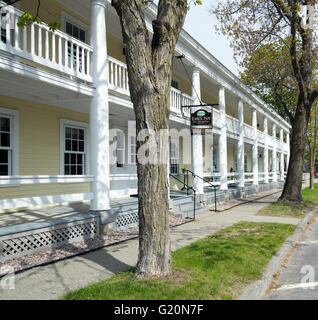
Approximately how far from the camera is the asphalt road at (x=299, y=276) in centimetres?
501

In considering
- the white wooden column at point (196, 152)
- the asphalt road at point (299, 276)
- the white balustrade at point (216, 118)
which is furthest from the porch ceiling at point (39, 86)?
the white balustrade at point (216, 118)

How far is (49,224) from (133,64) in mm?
3892

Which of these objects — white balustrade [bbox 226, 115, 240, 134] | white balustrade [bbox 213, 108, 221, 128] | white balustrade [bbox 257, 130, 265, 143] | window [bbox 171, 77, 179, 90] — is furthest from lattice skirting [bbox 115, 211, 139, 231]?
white balustrade [bbox 257, 130, 265, 143]

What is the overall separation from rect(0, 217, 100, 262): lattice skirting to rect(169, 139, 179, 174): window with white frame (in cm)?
961

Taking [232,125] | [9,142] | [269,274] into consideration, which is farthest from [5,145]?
[232,125]

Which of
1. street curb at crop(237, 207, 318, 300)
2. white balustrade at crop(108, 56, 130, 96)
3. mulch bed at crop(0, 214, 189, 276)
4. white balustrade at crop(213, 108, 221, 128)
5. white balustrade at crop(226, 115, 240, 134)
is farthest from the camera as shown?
white balustrade at crop(226, 115, 240, 134)

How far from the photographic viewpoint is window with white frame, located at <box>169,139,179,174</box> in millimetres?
17422

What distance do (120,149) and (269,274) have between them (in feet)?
26.9

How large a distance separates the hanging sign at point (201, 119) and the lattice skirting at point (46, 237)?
6.12 meters

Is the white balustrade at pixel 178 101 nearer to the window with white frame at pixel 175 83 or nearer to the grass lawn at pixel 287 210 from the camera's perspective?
the window with white frame at pixel 175 83

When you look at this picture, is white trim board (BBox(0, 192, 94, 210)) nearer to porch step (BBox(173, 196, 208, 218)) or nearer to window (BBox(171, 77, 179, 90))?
porch step (BBox(173, 196, 208, 218))
